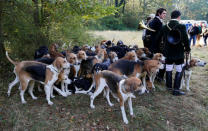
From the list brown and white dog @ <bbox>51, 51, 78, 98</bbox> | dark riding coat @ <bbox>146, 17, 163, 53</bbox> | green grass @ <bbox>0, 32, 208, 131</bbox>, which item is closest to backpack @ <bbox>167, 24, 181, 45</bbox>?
dark riding coat @ <bbox>146, 17, 163, 53</bbox>

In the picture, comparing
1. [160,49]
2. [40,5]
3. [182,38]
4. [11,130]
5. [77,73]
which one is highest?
[40,5]

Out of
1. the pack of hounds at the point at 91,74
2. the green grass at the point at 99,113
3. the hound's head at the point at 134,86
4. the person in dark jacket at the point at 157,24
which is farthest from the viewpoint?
the person in dark jacket at the point at 157,24

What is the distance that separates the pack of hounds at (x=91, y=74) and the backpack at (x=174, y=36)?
70cm

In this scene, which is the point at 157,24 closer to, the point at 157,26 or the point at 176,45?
the point at 157,26

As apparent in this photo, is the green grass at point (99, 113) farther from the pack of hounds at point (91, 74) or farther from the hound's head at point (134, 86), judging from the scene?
the hound's head at point (134, 86)

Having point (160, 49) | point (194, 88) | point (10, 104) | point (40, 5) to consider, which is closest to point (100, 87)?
point (10, 104)

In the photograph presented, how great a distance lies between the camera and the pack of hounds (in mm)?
4027

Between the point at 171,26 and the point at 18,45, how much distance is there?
6.25 metres

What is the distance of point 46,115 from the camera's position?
4.49 m

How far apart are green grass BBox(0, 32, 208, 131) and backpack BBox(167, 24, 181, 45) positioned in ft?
6.11

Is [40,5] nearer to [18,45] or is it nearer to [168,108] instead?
[18,45]

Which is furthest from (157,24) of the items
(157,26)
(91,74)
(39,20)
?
(39,20)

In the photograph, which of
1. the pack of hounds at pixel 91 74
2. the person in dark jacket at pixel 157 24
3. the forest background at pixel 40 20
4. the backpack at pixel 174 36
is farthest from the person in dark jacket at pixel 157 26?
the forest background at pixel 40 20

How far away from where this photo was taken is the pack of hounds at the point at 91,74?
4.03m
